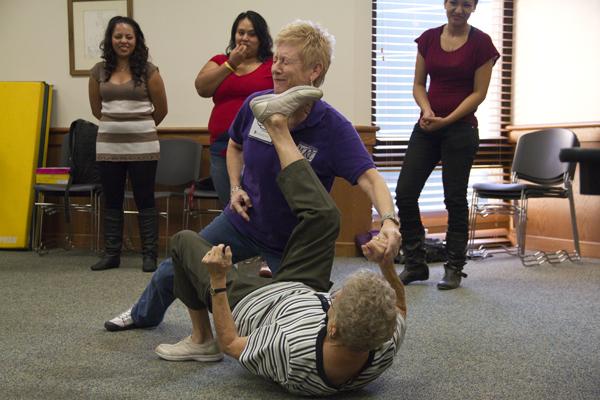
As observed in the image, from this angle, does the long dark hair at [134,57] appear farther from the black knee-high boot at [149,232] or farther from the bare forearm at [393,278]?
the bare forearm at [393,278]

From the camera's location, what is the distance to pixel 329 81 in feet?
15.0

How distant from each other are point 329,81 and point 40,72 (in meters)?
2.09

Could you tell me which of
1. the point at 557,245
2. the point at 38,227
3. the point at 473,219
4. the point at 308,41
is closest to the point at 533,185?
the point at 473,219

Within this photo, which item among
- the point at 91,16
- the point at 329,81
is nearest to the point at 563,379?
the point at 329,81

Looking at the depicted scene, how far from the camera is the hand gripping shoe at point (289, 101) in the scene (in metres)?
1.86

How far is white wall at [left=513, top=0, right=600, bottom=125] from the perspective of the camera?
4707mm

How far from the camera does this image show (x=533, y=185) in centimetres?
448

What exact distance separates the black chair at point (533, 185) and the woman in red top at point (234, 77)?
1900mm

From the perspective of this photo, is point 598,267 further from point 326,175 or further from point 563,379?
point 326,175

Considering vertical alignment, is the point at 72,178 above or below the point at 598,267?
above

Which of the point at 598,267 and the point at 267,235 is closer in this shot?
the point at 267,235

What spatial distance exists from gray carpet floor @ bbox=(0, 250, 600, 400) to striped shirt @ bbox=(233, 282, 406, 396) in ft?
0.39

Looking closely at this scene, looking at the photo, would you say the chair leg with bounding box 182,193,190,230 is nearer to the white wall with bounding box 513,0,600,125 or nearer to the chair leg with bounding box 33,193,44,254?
the chair leg with bounding box 33,193,44,254

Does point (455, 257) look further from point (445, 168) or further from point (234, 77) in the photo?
point (234, 77)
